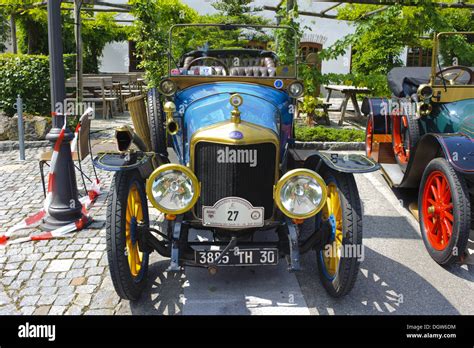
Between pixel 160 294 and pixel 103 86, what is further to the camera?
pixel 103 86

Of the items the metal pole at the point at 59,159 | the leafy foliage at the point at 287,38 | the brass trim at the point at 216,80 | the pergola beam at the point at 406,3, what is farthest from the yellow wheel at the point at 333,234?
the pergola beam at the point at 406,3

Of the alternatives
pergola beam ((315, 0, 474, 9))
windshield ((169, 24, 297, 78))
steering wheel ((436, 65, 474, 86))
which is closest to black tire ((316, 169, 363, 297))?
windshield ((169, 24, 297, 78))

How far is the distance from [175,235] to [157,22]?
24.9 feet

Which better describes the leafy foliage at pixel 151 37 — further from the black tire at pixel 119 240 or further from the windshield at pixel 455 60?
→ the black tire at pixel 119 240

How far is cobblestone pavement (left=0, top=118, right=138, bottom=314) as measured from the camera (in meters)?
3.08

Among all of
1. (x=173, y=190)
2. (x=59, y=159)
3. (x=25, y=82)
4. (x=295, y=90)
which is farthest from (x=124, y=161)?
(x=25, y=82)

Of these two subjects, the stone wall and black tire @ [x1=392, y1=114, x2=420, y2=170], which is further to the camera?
the stone wall

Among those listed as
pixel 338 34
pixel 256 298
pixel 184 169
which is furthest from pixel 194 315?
pixel 338 34

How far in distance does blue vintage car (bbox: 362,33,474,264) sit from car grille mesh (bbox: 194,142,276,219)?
1.61 meters

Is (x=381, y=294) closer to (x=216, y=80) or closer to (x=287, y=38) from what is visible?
(x=216, y=80)

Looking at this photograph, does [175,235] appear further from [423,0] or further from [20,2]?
[20,2]

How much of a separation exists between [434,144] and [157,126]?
2.71 m

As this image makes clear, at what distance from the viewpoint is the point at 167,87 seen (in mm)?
3941

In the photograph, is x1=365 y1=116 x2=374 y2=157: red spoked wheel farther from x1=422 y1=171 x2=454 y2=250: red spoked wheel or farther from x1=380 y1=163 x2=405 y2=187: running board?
x1=422 y1=171 x2=454 y2=250: red spoked wheel
